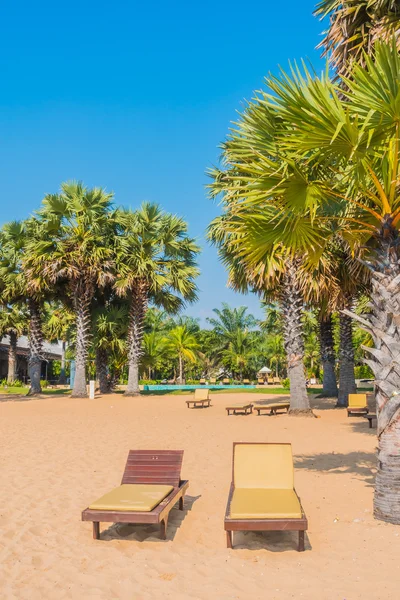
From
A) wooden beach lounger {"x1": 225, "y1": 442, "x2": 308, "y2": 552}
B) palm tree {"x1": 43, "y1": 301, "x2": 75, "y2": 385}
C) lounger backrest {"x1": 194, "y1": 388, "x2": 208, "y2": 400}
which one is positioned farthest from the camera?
palm tree {"x1": 43, "y1": 301, "x2": 75, "y2": 385}

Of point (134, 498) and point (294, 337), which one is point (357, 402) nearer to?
point (294, 337)

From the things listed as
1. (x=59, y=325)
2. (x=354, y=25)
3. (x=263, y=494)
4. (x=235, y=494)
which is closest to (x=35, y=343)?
(x=59, y=325)

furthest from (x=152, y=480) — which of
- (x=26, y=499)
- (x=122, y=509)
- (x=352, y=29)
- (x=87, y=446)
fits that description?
(x=352, y=29)

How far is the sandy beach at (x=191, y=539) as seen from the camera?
14.5ft

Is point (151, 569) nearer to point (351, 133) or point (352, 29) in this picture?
point (351, 133)

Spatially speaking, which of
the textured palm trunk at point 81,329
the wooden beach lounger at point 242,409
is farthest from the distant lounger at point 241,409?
the textured palm trunk at point 81,329

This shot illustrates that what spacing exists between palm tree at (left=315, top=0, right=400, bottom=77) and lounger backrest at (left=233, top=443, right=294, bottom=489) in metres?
6.32

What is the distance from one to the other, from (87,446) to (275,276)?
8.78 meters

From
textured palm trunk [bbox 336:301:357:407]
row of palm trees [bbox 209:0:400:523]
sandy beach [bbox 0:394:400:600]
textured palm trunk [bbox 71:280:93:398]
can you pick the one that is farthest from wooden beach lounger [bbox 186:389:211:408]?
row of palm trees [bbox 209:0:400:523]

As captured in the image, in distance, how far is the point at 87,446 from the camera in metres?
11.7

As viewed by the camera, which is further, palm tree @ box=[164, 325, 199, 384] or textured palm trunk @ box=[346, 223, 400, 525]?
palm tree @ box=[164, 325, 199, 384]

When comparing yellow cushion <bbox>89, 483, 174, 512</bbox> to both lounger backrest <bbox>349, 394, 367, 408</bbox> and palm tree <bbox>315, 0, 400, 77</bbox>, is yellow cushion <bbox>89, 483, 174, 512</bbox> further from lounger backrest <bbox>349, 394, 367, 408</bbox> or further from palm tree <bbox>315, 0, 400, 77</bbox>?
lounger backrest <bbox>349, 394, 367, 408</bbox>

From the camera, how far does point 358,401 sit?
1645 centimetres

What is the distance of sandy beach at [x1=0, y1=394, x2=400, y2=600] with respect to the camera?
4414 mm
